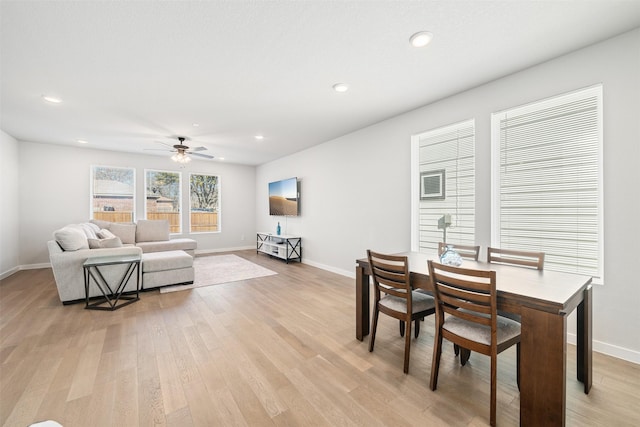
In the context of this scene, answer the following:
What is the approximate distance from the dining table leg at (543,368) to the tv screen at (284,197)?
5.06 meters

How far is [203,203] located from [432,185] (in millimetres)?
6208

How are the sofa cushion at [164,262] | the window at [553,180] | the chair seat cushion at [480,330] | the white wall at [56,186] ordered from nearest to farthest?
1. the chair seat cushion at [480,330]
2. the window at [553,180]
3. the sofa cushion at [164,262]
4. the white wall at [56,186]

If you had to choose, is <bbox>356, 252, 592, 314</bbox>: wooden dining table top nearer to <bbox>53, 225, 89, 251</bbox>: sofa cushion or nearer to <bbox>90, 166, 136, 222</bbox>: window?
<bbox>53, 225, 89, 251</bbox>: sofa cushion

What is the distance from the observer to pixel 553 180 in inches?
99.4

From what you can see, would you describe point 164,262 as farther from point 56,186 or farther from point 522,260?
A: point 522,260

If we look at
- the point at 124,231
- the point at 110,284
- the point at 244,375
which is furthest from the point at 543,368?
the point at 124,231

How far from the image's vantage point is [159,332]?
262cm

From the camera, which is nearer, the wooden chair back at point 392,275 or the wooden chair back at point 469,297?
the wooden chair back at point 469,297

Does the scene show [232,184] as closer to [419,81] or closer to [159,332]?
[159,332]

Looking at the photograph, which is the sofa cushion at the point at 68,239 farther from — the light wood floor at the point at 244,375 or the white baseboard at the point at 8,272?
the white baseboard at the point at 8,272

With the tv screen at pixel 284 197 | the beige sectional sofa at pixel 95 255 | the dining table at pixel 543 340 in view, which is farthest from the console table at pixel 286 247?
the dining table at pixel 543 340

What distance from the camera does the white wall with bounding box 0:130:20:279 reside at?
459 centimetres

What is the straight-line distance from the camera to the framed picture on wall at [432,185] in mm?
3450

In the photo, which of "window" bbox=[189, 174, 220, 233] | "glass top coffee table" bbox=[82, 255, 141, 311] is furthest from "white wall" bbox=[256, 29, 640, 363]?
"window" bbox=[189, 174, 220, 233]
